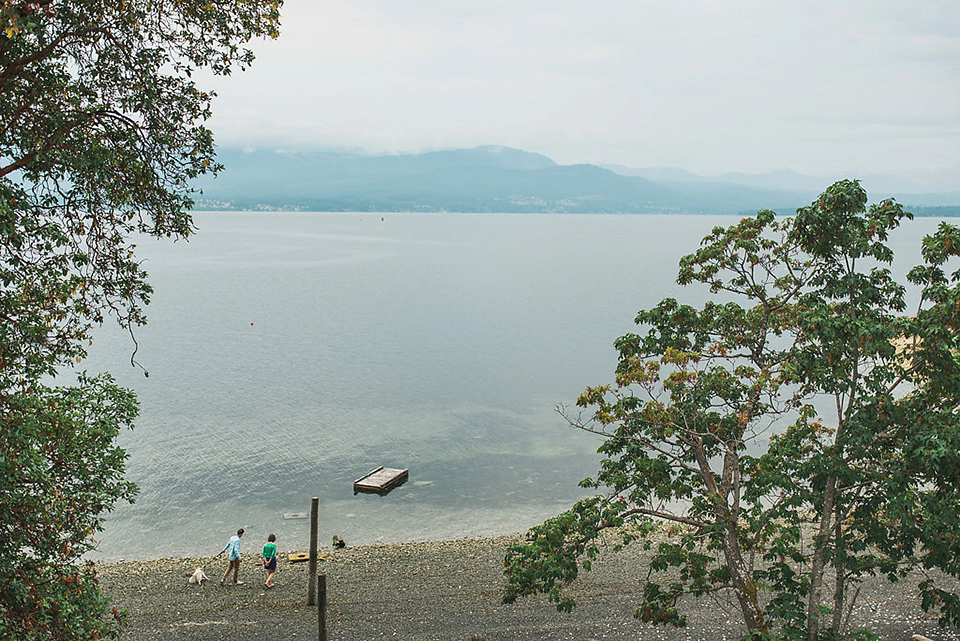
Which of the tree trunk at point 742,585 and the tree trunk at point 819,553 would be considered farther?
the tree trunk at point 742,585

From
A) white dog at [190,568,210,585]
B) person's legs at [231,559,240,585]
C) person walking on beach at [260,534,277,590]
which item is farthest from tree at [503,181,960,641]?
white dog at [190,568,210,585]

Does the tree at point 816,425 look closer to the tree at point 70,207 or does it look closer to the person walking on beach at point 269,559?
the tree at point 70,207

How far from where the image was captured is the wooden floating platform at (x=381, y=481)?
29756mm

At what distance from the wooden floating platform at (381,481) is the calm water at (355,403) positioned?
1.49 feet

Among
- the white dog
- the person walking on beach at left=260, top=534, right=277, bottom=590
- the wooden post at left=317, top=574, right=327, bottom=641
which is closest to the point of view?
the wooden post at left=317, top=574, right=327, bottom=641

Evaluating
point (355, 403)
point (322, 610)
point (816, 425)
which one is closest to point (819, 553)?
point (816, 425)

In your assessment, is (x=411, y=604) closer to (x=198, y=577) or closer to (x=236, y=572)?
(x=236, y=572)

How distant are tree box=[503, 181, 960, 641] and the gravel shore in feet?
12.7

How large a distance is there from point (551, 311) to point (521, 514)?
48.9m

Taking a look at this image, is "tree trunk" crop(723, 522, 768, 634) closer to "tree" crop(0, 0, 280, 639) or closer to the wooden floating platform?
"tree" crop(0, 0, 280, 639)

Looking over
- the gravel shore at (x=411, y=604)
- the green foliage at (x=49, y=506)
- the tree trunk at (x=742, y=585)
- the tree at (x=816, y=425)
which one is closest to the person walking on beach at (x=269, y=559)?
the gravel shore at (x=411, y=604)

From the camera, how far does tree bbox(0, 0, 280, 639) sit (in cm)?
795

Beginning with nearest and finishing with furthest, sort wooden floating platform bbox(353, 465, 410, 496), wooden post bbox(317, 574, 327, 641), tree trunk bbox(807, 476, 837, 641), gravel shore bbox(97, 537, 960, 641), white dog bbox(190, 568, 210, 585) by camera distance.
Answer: tree trunk bbox(807, 476, 837, 641) < wooden post bbox(317, 574, 327, 641) < gravel shore bbox(97, 537, 960, 641) < white dog bbox(190, 568, 210, 585) < wooden floating platform bbox(353, 465, 410, 496)

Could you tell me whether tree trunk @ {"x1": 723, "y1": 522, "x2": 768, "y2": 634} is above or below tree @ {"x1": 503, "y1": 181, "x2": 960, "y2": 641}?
below
